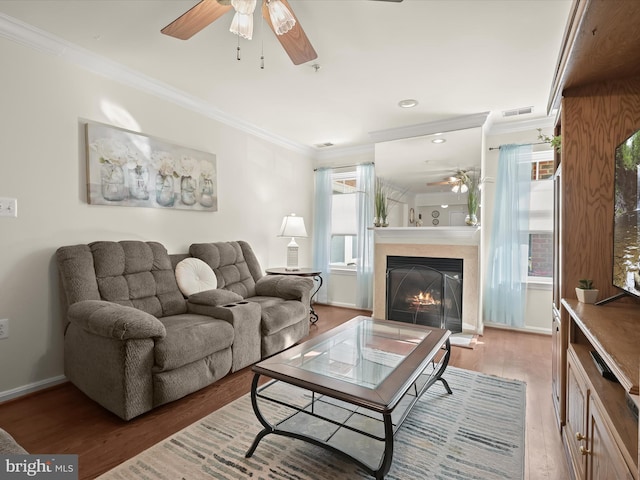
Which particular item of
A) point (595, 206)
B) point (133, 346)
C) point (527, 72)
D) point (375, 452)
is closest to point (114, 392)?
point (133, 346)

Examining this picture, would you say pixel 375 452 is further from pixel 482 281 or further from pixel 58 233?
pixel 482 281

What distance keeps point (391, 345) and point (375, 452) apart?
25.2 inches

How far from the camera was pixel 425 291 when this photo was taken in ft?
13.9

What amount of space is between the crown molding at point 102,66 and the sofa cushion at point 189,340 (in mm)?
2071

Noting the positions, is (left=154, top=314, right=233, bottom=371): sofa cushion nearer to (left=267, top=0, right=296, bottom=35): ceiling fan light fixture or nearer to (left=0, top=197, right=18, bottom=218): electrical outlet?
(left=0, top=197, right=18, bottom=218): electrical outlet

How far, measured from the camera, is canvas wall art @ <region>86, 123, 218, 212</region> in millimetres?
2730

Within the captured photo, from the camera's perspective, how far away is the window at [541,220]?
3944 millimetres

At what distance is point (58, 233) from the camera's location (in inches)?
99.7

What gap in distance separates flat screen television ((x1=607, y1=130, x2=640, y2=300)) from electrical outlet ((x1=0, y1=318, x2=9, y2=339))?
11.6ft

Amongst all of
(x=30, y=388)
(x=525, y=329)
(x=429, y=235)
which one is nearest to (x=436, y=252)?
(x=429, y=235)

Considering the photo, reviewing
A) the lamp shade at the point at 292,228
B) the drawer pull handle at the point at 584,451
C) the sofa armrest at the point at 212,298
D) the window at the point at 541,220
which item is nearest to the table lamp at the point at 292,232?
the lamp shade at the point at 292,228

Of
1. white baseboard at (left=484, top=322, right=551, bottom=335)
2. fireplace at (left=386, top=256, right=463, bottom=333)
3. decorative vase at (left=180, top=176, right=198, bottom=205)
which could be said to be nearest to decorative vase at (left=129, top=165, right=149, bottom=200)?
decorative vase at (left=180, top=176, right=198, bottom=205)

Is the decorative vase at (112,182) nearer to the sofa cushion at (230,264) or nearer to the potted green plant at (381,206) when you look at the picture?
the sofa cushion at (230,264)

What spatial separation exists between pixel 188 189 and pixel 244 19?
6.60 ft
